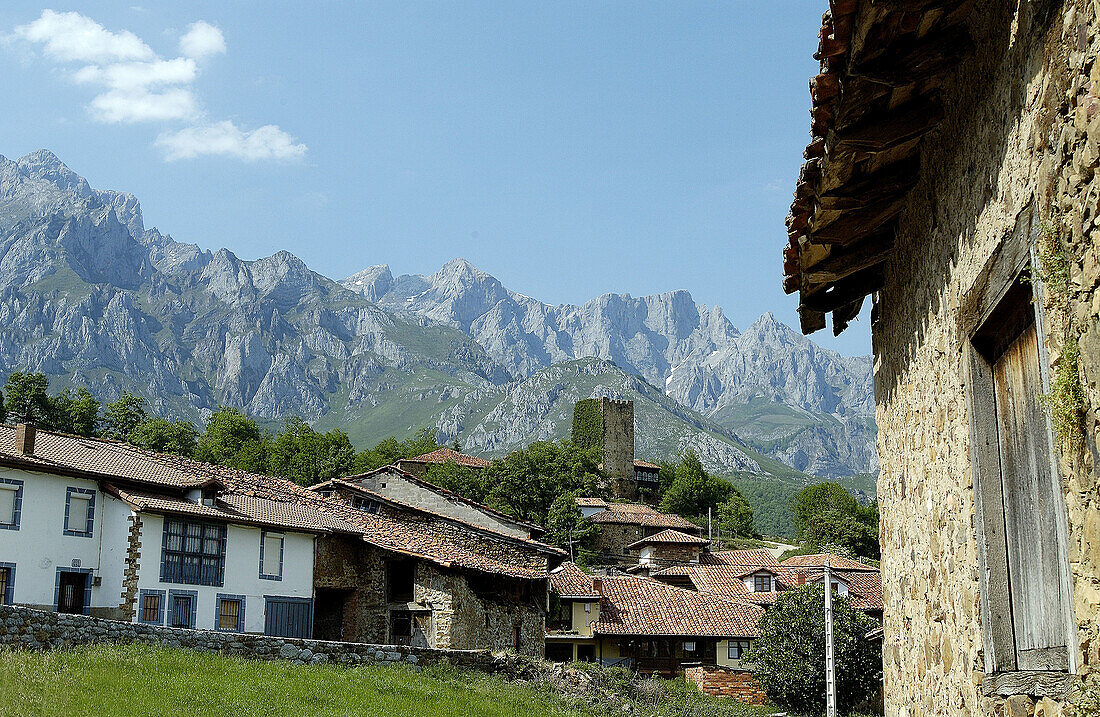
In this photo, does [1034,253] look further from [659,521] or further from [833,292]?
[659,521]

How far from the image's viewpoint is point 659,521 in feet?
300

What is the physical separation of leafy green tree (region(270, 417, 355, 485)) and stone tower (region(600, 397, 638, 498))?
44.1 metres

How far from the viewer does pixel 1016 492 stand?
3.92m

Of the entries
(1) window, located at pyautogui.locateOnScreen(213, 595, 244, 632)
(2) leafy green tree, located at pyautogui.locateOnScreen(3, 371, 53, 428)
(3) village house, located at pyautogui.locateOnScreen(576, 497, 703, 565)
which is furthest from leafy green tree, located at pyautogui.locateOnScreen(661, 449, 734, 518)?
(1) window, located at pyautogui.locateOnScreen(213, 595, 244, 632)

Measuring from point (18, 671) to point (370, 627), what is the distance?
17911 mm

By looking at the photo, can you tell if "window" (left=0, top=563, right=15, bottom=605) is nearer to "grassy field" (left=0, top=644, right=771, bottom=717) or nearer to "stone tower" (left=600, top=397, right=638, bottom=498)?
"grassy field" (left=0, top=644, right=771, bottom=717)

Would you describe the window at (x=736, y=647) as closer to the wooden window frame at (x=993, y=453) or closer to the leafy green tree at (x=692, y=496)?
the wooden window frame at (x=993, y=453)

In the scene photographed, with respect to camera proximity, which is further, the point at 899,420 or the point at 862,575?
the point at 862,575

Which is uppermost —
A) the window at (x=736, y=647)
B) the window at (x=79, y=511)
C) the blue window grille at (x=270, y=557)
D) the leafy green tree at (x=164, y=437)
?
the leafy green tree at (x=164, y=437)

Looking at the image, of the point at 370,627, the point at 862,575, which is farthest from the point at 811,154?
the point at 862,575

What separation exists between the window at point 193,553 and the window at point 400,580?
6.90m

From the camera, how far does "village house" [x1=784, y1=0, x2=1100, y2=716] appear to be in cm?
304

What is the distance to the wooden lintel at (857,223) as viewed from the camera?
5633mm

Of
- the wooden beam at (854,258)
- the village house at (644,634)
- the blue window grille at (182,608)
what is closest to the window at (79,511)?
the blue window grille at (182,608)
